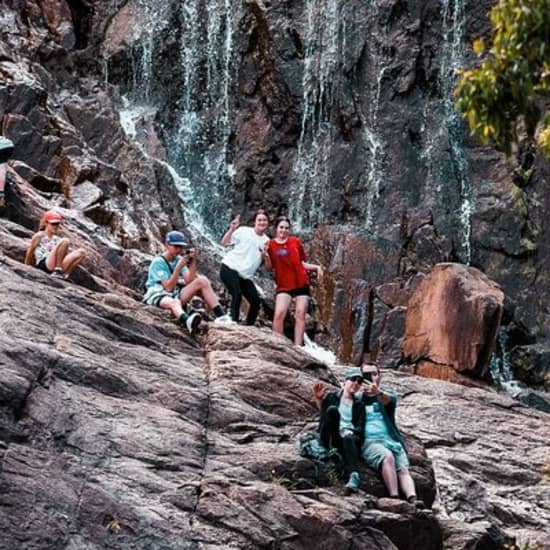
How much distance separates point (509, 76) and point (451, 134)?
89.0ft

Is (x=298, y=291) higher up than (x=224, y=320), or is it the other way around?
(x=298, y=291)

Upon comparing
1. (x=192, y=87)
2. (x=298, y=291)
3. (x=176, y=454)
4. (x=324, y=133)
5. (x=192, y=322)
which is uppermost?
(x=192, y=87)

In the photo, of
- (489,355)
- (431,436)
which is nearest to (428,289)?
(489,355)

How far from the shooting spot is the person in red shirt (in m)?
16.8

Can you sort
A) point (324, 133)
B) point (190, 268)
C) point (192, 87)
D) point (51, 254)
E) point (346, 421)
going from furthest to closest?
point (192, 87)
point (324, 133)
point (190, 268)
point (51, 254)
point (346, 421)

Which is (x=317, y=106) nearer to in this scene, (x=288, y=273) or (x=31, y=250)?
(x=288, y=273)

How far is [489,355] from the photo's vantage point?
23.8 metres

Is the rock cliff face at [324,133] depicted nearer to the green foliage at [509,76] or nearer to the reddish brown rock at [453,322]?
the reddish brown rock at [453,322]

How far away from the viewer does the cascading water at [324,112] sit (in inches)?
1374

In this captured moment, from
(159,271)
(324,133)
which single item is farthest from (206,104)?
(159,271)

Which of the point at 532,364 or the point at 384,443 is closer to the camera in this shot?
the point at 384,443

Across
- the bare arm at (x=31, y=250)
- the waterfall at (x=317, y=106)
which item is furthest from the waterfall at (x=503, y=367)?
the bare arm at (x=31, y=250)

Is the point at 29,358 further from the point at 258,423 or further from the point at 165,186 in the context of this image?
the point at 165,186

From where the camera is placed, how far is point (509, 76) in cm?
794
